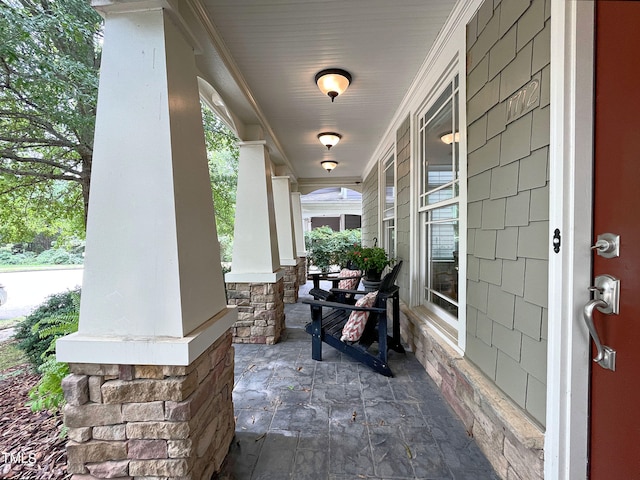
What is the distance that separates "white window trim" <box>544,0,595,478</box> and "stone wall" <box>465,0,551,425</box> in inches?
3.6

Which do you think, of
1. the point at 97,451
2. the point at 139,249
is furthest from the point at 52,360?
the point at 139,249

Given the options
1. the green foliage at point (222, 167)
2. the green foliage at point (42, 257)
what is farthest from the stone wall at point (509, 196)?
the green foliage at point (42, 257)

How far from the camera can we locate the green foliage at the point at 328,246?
8767mm

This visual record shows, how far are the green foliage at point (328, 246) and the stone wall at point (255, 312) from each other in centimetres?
413

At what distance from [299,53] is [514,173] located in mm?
1923

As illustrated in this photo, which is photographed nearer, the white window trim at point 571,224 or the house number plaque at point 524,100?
the white window trim at point 571,224

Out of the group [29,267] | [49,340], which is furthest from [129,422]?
[29,267]

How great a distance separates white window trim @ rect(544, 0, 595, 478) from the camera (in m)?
1.08

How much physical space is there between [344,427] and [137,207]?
184 centimetres

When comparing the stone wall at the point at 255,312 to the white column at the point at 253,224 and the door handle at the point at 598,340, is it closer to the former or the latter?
the white column at the point at 253,224

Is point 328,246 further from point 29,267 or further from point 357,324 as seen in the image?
point 29,267

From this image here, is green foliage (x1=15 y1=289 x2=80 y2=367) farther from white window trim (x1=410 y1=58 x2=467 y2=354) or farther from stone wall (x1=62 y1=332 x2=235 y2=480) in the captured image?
white window trim (x1=410 y1=58 x2=467 y2=354)

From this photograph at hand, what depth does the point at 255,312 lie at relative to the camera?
341 centimetres

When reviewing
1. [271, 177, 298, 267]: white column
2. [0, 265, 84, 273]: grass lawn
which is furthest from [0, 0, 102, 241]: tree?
[0, 265, 84, 273]: grass lawn
